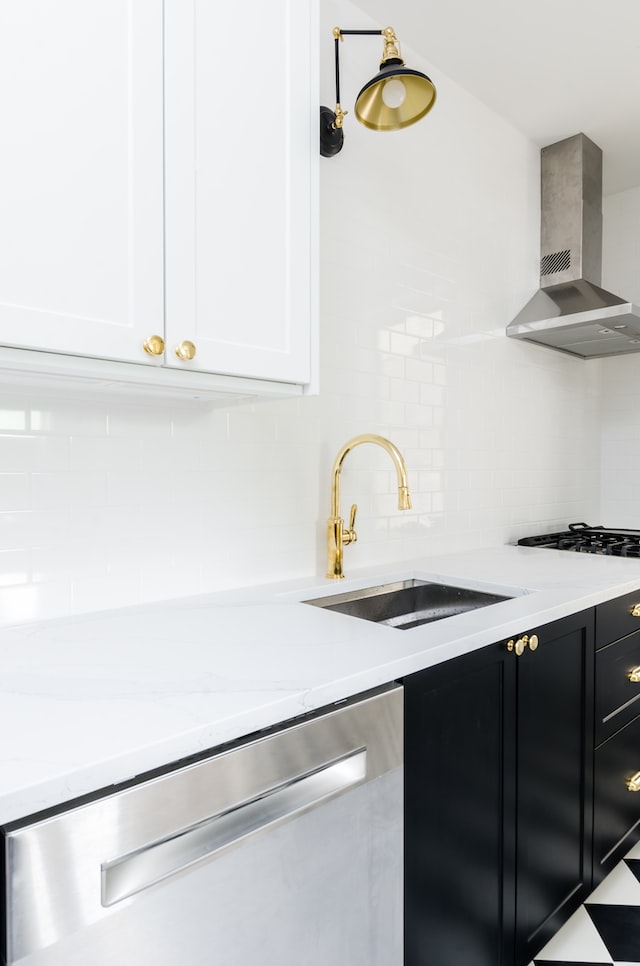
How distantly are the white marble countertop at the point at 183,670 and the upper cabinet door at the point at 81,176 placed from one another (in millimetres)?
541

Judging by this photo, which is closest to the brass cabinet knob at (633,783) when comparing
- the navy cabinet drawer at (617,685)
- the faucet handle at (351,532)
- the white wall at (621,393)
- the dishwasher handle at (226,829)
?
the navy cabinet drawer at (617,685)

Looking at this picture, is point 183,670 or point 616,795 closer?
point 183,670

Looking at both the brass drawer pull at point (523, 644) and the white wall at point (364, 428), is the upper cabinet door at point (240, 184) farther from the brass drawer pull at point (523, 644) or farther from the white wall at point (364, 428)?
the brass drawer pull at point (523, 644)

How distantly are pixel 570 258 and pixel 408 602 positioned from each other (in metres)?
1.82

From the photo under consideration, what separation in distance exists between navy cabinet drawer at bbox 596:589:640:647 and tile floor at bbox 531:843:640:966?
748 mm

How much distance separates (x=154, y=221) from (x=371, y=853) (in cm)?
117

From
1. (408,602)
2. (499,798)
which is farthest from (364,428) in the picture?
(499,798)

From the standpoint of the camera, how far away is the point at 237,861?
84 centimetres

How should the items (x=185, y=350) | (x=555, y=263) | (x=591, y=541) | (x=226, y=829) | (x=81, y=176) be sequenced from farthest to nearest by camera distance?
(x=555, y=263)
(x=591, y=541)
(x=185, y=350)
(x=81, y=176)
(x=226, y=829)

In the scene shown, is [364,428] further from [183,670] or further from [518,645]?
[183,670]

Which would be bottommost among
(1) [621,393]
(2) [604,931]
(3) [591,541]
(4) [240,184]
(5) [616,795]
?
(2) [604,931]

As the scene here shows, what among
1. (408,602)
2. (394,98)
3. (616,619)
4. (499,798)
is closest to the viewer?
(499,798)

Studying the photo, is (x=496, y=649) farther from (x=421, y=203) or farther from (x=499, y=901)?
(x=421, y=203)

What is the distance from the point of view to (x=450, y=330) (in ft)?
7.66
